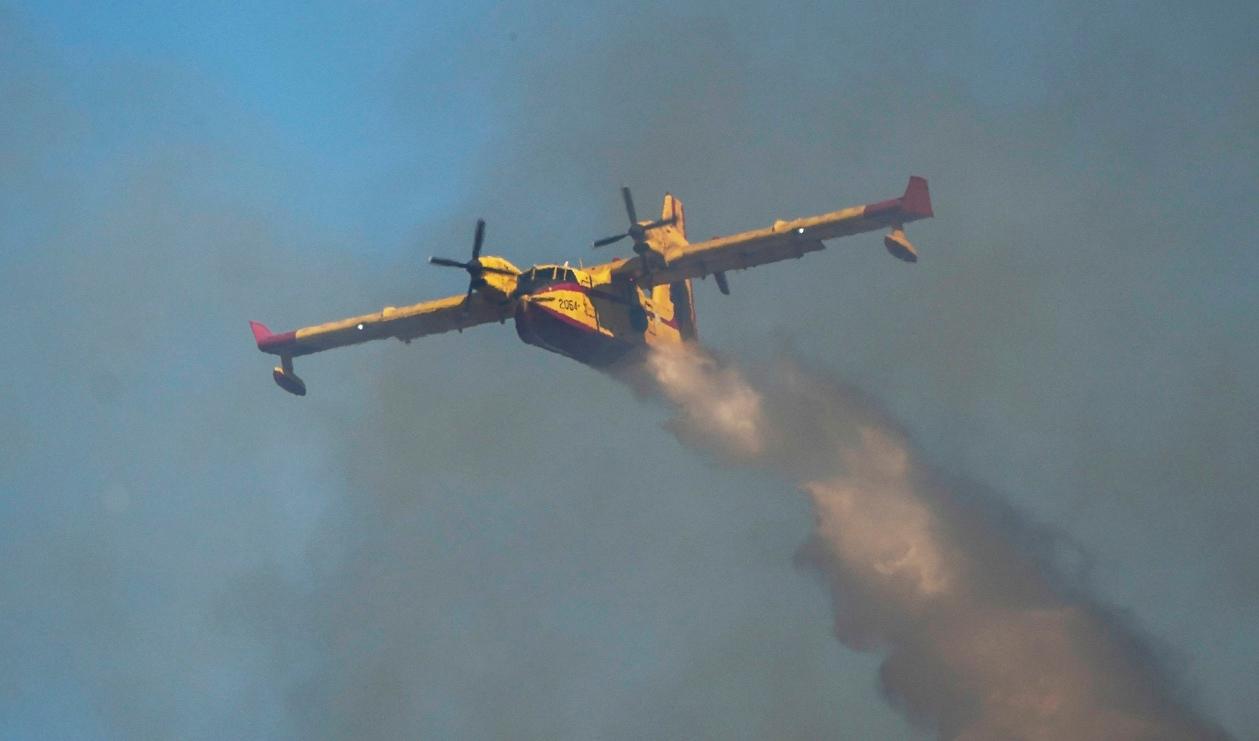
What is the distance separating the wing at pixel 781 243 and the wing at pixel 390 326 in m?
5.27

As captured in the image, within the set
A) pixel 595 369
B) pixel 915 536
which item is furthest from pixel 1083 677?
pixel 595 369

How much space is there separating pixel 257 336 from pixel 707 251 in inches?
753

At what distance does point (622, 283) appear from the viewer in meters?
59.6

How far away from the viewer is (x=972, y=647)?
179 ft

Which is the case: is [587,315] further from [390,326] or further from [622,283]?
[390,326]

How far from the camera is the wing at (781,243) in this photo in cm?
5600

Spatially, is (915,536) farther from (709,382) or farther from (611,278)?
Result: (611,278)

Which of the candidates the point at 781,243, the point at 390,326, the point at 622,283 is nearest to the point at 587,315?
the point at 622,283

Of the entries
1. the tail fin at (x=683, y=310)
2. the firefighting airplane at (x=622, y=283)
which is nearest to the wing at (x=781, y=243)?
the firefighting airplane at (x=622, y=283)

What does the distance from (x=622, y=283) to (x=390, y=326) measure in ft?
31.0

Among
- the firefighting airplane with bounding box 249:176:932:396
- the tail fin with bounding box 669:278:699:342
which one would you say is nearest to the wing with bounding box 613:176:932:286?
the firefighting airplane with bounding box 249:176:932:396

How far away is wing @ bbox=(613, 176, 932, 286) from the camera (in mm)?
56000

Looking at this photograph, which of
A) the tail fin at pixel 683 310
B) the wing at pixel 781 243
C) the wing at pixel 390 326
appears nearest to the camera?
the wing at pixel 781 243

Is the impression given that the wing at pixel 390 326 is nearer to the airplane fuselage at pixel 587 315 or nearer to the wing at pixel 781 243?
the airplane fuselage at pixel 587 315
